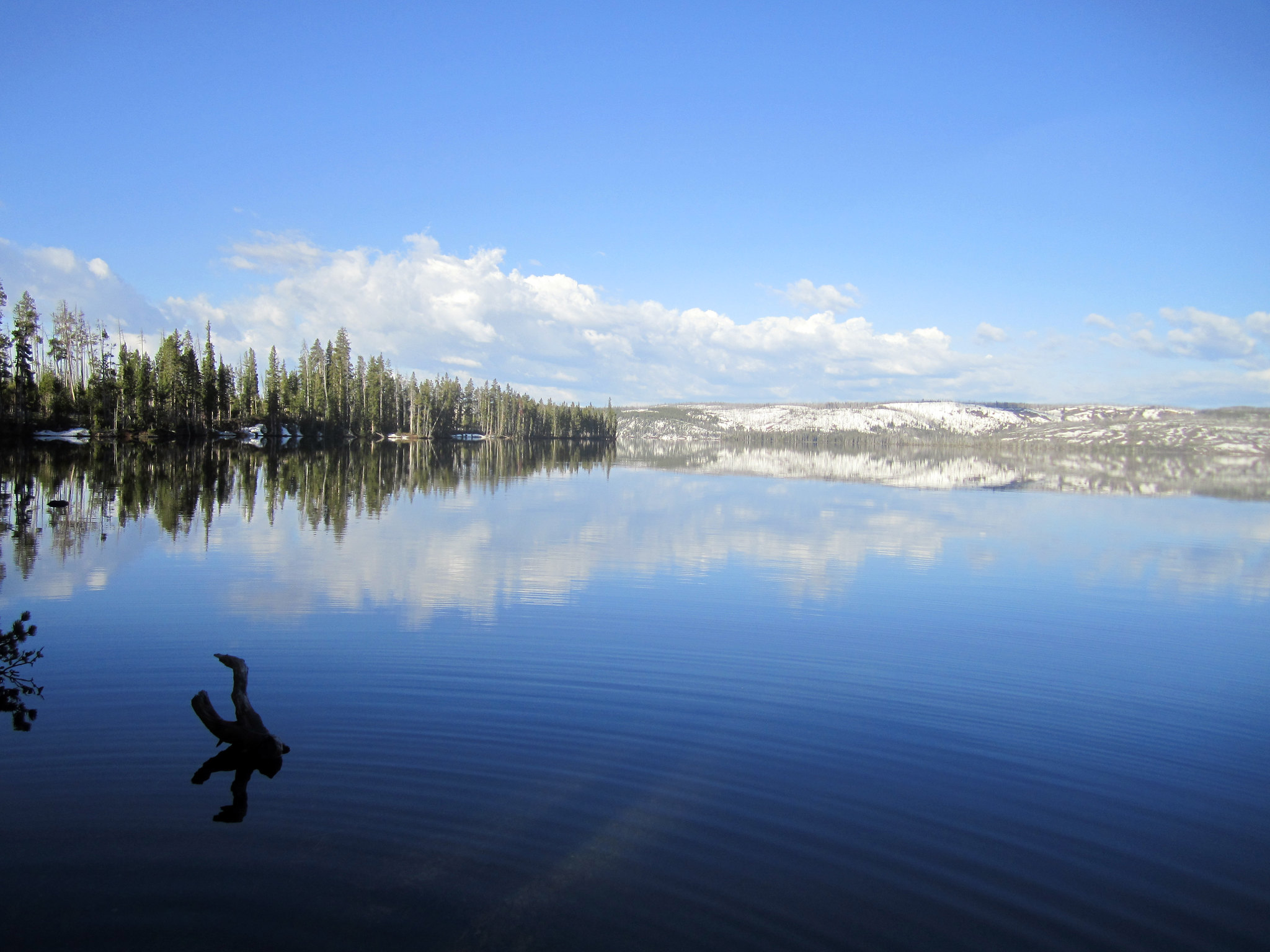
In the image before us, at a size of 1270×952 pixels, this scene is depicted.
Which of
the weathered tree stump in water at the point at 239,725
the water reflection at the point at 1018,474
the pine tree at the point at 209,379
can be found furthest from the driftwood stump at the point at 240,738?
the pine tree at the point at 209,379

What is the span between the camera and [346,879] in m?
6.59

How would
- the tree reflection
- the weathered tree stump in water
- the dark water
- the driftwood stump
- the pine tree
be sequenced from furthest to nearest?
the pine tree < the tree reflection < the weathered tree stump in water < the driftwood stump < the dark water

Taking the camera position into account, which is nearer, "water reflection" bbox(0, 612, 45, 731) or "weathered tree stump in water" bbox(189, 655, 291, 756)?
"weathered tree stump in water" bbox(189, 655, 291, 756)

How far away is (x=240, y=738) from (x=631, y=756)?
426cm

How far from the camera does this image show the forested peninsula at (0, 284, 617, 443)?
259ft

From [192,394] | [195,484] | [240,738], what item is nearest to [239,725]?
[240,738]

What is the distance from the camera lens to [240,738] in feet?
28.9

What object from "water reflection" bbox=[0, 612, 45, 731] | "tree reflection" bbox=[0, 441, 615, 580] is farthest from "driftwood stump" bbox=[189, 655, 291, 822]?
"tree reflection" bbox=[0, 441, 615, 580]

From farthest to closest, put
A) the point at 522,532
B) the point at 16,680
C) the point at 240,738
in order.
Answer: the point at 522,532 → the point at 16,680 → the point at 240,738

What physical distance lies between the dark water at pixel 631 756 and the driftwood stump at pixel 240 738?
297 mm

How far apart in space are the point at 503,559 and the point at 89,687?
13.4m

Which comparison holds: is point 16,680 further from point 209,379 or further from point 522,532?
point 209,379

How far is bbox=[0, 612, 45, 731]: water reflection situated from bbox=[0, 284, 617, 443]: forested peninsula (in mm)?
72338

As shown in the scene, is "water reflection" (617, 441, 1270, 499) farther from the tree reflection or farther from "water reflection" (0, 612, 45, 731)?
Answer: "water reflection" (0, 612, 45, 731)
